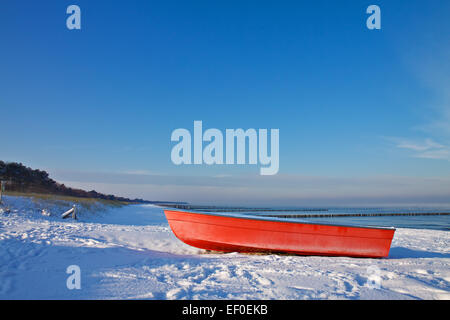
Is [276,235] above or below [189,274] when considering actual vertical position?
above

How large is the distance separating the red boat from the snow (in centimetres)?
35

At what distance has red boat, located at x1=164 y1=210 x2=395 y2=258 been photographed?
8.07m

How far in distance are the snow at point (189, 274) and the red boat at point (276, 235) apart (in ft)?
1.14

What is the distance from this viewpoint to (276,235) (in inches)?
318

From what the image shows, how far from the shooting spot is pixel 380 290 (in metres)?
4.80

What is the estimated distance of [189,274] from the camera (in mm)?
5590

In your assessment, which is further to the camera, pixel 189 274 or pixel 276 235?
pixel 276 235

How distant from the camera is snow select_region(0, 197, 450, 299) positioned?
440cm

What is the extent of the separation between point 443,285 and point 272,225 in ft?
13.2

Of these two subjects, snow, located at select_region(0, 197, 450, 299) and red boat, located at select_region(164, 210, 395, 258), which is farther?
red boat, located at select_region(164, 210, 395, 258)

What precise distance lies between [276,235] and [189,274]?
11.1 ft

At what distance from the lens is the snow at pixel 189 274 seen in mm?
4402
